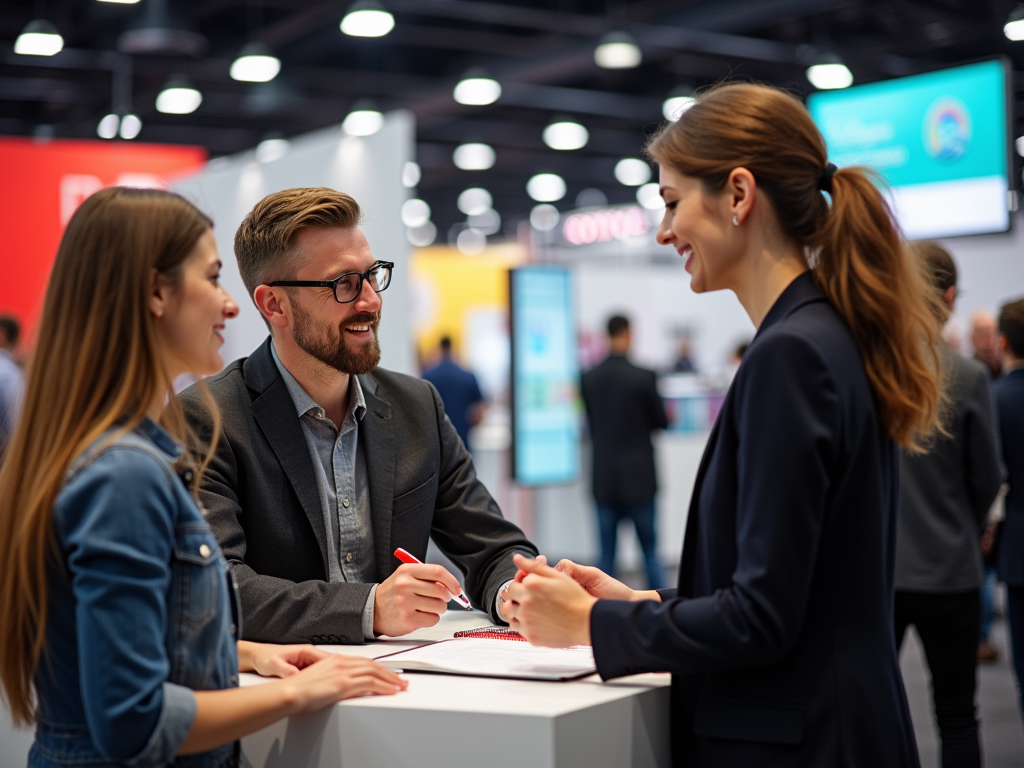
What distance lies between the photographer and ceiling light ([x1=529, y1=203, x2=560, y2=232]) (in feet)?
74.0

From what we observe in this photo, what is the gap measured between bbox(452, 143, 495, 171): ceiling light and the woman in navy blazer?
14.8 m

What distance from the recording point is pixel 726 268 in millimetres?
1470

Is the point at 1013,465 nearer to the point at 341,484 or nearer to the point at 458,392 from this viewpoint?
the point at 341,484

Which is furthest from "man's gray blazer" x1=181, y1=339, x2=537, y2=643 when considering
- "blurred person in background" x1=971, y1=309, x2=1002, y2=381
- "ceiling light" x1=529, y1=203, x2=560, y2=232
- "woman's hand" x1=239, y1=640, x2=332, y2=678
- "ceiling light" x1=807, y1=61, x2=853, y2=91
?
"ceiling light" x1=529, y1=203, x2=560, y2=232

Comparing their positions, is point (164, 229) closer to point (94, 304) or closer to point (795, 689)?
point (94, 304)

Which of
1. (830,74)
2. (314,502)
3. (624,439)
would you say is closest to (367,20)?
(624,439)

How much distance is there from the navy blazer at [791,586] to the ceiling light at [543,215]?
21.2m

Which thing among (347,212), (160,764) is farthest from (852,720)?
(347,212)

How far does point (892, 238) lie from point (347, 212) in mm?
1040

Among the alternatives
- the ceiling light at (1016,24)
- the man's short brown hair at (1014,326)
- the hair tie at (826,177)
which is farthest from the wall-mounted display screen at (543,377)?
the hair tie at (826,177)

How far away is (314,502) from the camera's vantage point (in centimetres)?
197

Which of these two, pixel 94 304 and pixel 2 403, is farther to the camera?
pixel 2 403

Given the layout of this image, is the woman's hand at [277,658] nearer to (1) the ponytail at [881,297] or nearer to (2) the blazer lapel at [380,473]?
(2) the blazer lapel at [380,473]

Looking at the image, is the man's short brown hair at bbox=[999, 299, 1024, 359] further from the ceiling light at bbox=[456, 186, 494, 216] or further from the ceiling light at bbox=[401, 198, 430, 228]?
the ceiling light at bbox=[456, 186, 494, 216]
